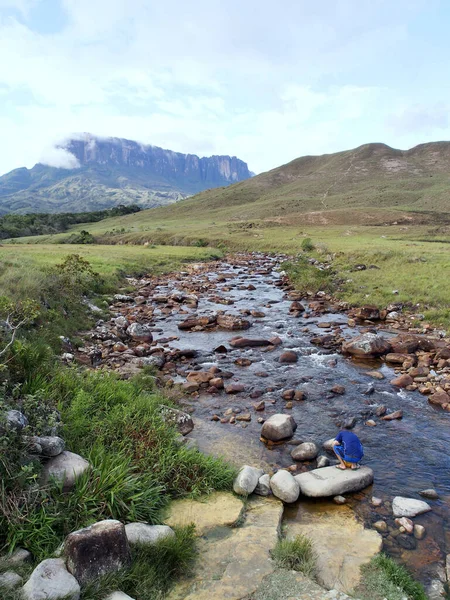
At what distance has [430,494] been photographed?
8.69m

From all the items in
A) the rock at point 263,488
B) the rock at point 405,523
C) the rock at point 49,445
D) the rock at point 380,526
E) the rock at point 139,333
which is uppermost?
the rock at point 49,445

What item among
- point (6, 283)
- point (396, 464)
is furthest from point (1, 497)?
point (6, 283)

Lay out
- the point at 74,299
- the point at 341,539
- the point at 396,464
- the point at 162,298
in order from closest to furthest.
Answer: the point at 341,539 → the point at 396,464 → the point at 74,299 → the point at 162,298

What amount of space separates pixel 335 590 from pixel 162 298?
2412cm

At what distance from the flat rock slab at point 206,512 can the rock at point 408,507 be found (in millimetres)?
3249

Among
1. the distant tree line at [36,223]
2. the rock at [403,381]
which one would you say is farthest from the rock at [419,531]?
the distant tree line at [36,223]

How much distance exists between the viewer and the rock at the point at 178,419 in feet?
34.6

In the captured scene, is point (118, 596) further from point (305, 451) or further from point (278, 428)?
point (278, 428)

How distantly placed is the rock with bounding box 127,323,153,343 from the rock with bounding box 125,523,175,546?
13.2 m

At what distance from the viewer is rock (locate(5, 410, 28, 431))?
6.77m

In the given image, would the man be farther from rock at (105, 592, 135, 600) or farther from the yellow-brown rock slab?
rock at (105, 592, 135, 600)

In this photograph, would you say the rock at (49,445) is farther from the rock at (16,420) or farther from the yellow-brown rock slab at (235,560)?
the yellow-brown rock slab at (235,560)

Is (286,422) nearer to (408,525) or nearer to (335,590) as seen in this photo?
(408,525)

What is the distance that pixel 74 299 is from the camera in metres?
22.1
